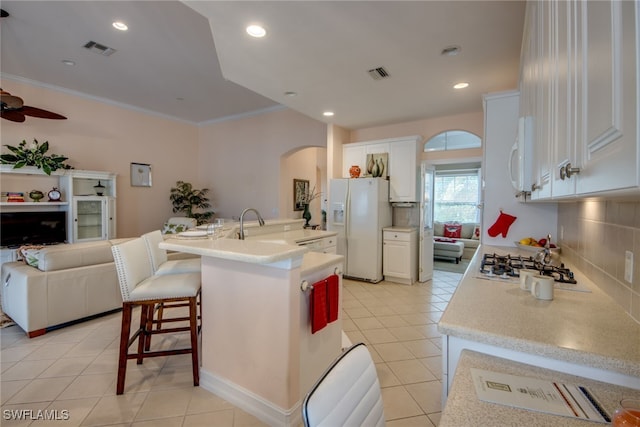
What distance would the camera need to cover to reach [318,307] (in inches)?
67.7

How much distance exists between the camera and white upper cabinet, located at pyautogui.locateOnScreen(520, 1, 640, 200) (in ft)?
1.43

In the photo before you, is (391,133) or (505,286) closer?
(505,286)

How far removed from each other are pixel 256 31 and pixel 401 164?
9.96 ft

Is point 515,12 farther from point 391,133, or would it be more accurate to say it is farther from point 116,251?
point 116,251

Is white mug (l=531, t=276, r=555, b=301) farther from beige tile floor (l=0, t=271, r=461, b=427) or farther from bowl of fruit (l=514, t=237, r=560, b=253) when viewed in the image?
bowl of fruit (l=514, t=237, r=560, b=253)

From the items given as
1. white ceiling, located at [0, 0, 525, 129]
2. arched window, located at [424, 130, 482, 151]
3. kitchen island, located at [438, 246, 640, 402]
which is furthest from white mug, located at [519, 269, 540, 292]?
arched window, located at [424, 130, 482, 151]

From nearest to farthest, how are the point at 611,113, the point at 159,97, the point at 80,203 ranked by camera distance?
the point at 611,113 → the point at 80,203 → the point at 159,97

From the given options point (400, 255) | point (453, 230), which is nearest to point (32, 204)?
point (400, 255)

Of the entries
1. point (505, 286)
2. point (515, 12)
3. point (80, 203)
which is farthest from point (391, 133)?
point (80, 203)

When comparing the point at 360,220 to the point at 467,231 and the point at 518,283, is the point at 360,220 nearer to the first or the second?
the point at 518,283

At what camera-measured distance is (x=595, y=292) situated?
1.36 m

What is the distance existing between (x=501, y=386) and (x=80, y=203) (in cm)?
614

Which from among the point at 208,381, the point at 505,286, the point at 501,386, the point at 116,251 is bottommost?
A: the point at 208,381

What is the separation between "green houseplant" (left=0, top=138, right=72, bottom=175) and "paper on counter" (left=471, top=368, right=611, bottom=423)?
5.97 m
